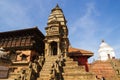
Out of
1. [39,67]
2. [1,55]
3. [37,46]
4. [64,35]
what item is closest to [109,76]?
[64,35]

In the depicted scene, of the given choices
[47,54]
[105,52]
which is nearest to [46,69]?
[47,54]

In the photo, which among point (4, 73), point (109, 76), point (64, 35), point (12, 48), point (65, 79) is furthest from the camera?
point (12, 48)

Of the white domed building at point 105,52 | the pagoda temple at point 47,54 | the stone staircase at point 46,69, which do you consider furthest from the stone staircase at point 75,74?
the white domed building at point 105,52

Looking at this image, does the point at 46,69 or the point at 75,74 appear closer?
the point at 75,74

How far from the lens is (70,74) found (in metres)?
16.5

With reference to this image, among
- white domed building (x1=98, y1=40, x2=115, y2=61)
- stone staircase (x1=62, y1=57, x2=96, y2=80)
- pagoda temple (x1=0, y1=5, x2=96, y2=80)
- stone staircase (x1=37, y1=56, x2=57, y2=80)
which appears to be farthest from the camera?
white domed building (x1=98, y1=40, x2=115, y2=61)

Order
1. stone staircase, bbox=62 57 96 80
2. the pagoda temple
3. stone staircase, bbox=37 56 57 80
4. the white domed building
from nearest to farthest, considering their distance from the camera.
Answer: stone staircase, bbox=62 57 96 80
stone staircase, bbox=37 56 57 80
the pagoda temple
the white domed building

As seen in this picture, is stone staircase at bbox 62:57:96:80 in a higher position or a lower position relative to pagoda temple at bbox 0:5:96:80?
lower

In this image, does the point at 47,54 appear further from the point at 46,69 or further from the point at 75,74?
the point at 75,74

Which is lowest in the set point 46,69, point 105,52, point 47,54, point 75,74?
point 75,74

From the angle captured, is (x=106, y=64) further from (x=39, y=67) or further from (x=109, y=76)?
(x=39, y=67)

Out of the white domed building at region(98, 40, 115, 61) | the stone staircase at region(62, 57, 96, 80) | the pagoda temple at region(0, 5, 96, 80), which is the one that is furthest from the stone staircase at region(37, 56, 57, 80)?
the white domed building at region(98, 40, 115, 61)

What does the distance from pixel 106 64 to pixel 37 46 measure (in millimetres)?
15569

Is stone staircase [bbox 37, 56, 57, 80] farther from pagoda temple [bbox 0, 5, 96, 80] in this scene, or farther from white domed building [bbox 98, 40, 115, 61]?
white domed building [bbox 98, 40, 115, 61]
